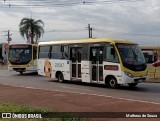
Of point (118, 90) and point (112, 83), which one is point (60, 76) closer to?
point (112, 83)

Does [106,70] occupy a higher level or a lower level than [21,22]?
lower

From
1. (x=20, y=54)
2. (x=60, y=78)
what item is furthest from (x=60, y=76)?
(x=20, y=54)

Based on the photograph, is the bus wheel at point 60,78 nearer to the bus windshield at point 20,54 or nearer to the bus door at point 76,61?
the bus door at point 76,61

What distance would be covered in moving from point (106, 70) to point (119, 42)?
168 centimetres

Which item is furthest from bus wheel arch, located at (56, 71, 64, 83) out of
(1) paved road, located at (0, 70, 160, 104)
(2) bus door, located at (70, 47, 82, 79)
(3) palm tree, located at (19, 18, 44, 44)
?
(3) palm tree, located at (19, 18, 44, 44)

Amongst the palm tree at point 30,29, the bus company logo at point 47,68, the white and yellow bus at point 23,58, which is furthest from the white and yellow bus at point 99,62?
the palm tree at point 30,29

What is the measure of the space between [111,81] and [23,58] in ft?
48.9

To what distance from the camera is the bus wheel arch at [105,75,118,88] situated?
19450 millimetres

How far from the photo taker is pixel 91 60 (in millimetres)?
20719

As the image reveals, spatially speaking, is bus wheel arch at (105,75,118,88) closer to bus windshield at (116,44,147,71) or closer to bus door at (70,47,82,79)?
bus windshield at (116,44,147,71)

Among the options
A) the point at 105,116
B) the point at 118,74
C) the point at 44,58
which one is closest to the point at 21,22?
the point at 44,58

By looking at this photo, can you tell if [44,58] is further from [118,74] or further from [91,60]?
[118,74]

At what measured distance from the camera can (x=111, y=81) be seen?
19703 millimetres

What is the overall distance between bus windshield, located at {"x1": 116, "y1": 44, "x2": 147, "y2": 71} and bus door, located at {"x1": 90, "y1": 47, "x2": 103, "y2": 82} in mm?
1381
